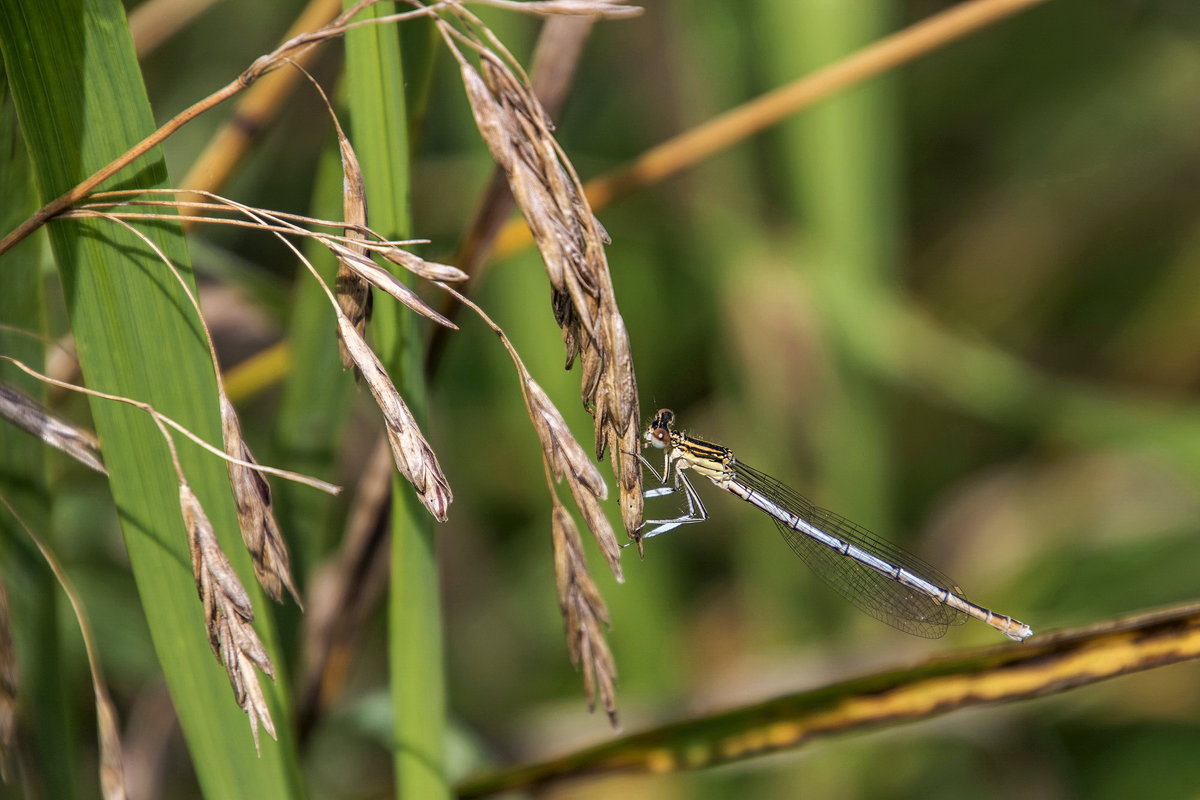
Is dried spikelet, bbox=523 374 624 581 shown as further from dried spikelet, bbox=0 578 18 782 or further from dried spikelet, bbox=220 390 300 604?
dried spikelet, bbox=0 578 18 782

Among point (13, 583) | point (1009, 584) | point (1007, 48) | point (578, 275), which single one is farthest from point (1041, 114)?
point (13, 583)

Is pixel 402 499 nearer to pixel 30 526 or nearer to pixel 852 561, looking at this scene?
pixel 30 526

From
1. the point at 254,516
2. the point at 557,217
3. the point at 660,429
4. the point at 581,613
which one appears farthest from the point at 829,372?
the point at 254,516

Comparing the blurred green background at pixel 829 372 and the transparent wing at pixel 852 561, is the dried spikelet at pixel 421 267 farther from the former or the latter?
the transparent wing at pixel 852 561

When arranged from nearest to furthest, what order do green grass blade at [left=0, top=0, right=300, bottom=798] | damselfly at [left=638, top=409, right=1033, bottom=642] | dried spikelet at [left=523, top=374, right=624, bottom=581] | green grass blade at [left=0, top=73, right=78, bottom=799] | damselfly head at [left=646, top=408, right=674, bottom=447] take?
green grass blade at [left=0, top=0, right=300, bottom=798]
dried spikelet at [left=523, top=374, right=624, bottom=581]
green grass blade at [left=0, top=73, right=78, bottom=799]
damselfly head at [left=646, top=408, right=674, bottom=447]
damselfly at [left=638, top=409, right=1033, bottom=642]

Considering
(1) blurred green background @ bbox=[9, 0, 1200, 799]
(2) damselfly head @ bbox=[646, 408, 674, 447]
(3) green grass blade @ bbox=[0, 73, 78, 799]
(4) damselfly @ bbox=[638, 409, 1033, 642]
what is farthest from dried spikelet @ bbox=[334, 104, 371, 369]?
(4) damselfly @ bbox=[638, 409, 1033, 642]
